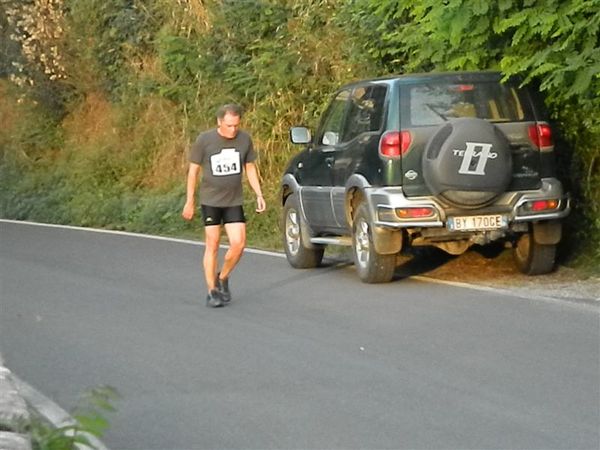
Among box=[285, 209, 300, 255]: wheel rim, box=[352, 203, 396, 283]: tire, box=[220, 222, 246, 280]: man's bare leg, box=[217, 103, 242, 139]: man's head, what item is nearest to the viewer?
box=[217, 103, 242, 139]: man's head

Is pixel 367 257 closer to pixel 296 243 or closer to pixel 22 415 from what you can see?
pixel 296 243

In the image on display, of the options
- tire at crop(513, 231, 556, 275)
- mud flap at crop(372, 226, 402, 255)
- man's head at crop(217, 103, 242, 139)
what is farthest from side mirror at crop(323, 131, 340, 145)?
tire at crop(513, 231, 556, 275)

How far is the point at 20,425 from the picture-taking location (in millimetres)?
6785

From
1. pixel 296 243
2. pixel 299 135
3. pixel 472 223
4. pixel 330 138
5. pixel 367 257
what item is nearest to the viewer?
pixel 472 223

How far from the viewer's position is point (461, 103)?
12.7m

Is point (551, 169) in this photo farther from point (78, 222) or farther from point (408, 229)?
point (78, 222)

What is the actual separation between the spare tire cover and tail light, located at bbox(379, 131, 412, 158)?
221 millimetres

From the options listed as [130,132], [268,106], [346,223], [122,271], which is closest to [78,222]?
[130,132]

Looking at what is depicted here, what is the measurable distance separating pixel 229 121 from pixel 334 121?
7.79 ft

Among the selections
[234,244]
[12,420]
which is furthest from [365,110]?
[12,420]

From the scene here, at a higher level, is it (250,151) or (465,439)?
(250,151)

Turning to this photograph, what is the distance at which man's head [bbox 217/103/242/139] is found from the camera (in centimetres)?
1207

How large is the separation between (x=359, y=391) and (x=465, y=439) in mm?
1365

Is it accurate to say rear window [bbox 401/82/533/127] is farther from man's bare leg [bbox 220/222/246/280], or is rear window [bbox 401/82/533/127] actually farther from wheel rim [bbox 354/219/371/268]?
man's bare leg [bbox 220/222/246/280]
